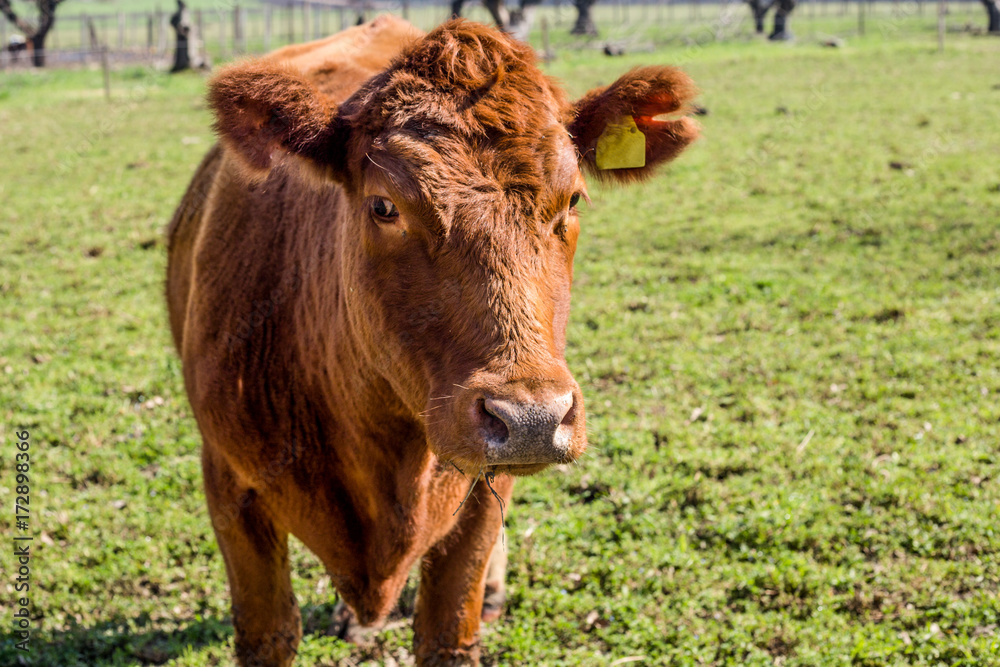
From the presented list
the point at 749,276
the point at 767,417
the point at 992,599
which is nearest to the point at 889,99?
the point at 749,276

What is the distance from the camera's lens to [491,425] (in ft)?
6.63

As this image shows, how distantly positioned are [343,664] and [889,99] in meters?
16.2

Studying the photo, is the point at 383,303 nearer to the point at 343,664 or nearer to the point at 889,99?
the point at 343,664

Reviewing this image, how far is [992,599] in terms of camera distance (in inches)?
152

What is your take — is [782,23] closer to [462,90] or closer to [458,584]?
[458,584]

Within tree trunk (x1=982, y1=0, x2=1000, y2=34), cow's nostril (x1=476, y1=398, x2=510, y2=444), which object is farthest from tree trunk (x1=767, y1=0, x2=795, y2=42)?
cow's nostril (x1=476, y1=398, x2=510, y2=444)

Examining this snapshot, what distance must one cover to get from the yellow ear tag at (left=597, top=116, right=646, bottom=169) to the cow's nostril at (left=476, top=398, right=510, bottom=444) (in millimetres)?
1264

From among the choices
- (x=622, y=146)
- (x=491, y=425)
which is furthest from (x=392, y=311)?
(x=622, y=146)

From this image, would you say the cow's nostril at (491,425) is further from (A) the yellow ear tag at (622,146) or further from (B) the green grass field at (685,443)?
(B) the green grass field at (685,443)

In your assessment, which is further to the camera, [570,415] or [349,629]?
[349,629]

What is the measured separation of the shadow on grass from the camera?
Answer: 382 centimetres

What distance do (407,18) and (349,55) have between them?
2453cm

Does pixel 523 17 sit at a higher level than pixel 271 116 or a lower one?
higher

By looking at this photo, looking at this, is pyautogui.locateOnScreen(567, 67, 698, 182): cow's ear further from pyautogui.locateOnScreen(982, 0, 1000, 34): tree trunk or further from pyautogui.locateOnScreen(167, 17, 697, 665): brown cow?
pyautogui.locateOnScreen(982, 0, 1000, 34): tree trunk
